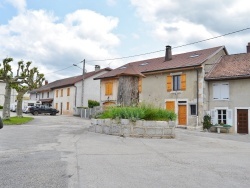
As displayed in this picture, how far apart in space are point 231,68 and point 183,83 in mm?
4277

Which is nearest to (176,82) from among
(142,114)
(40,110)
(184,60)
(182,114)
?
(184,60)

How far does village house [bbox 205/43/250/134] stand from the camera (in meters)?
22.1

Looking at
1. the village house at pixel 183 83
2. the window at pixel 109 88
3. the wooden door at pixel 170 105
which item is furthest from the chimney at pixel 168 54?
the window at pixel 109 88

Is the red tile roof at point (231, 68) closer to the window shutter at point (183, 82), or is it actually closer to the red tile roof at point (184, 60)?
the red tile roof at point (184, 60)

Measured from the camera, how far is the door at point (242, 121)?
22.0 m

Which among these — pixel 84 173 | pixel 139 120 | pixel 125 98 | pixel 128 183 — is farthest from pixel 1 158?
pixel 125 98

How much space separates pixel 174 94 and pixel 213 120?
14.4 ft

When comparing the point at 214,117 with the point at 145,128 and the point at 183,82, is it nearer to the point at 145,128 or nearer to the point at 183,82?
the point at 183,82

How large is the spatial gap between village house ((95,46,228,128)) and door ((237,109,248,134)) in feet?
9.51

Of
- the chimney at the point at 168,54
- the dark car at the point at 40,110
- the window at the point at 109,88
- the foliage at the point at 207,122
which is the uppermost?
the chimney at the point at 168,54

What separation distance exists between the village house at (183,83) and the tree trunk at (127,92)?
6.78 metres

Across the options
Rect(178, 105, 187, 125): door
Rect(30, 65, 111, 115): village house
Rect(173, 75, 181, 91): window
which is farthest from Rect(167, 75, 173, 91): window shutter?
Rect(30, 65, 111, 115): village house

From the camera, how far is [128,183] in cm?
529

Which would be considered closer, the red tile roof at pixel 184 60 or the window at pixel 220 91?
the window at pixel 220 91
